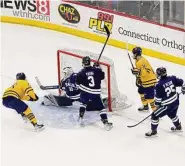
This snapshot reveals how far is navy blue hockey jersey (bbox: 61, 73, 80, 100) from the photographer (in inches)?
245

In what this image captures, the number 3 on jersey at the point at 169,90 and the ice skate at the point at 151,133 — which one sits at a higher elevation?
the number 3 on jersey at the point at 169,90

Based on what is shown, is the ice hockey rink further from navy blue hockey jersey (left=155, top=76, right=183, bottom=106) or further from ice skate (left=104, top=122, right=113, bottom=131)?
navy blue hockey jersey (left=155, top=76, right=183, bottom=106)

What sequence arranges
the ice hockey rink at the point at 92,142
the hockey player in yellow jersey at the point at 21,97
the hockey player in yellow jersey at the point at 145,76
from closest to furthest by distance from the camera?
the ice hockey rink at the point at 92,142, the hockey player in yellow jersey at the point at 21,97, the hockey player in yellow jersey at the point at 145,76

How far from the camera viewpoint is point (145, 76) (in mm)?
6008

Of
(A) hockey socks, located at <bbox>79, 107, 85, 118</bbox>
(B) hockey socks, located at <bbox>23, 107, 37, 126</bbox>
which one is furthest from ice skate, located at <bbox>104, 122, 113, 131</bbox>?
(B) hockey socks, located at <bbox>23, 107, 37, 126</bbox>

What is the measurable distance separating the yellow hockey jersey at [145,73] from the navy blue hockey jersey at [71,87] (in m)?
0.79

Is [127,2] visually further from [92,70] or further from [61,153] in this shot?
[61,153]

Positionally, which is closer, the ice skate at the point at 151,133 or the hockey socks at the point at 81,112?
the ice skate at the point at 151,133

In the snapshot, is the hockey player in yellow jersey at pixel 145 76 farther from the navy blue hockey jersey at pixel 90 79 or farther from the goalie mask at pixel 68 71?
the goalie mask at pixel 68 71

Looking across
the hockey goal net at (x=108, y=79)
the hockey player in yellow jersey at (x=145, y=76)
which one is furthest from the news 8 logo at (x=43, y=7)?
the hockey player in yellow jersey at (x=145, y=76)

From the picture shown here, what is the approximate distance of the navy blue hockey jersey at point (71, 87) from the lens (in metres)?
6.22

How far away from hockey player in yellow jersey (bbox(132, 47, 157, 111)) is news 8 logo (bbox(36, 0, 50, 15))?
4.33m

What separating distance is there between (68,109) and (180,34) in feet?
8.43

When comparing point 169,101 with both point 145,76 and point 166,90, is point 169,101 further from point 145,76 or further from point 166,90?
point 145,76
